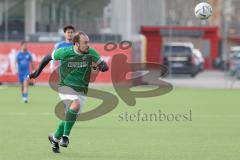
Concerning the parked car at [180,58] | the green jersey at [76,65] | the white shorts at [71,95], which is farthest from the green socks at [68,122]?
the parked car at [180,58]

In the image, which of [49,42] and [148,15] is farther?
[148,15]

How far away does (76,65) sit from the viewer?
1260 cm

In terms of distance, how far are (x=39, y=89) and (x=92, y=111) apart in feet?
39.1

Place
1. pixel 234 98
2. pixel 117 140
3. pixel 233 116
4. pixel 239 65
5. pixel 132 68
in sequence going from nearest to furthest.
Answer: pixel 117 140
pixel 233 116
pixel 234 98
pixel 132 68
pixel 239 65

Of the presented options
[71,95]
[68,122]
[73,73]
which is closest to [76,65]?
[73,73]

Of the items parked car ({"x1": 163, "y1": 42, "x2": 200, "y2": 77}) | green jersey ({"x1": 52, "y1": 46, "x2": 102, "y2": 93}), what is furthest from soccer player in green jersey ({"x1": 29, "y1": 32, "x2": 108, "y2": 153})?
parked car ({"x1": 163, "y1": 42, "x2": 200, "y2": 77})

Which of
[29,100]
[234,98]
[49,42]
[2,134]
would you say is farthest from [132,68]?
[2,134]

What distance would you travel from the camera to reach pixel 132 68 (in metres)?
35.7

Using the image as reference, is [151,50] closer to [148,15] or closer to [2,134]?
[148,15]

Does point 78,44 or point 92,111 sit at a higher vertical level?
point 78,44

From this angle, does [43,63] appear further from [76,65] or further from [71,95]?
[71,95]

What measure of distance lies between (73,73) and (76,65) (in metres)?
0.15

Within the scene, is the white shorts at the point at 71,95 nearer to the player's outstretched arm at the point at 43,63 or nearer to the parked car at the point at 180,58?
the player's outstretched arm at the point at 43,63

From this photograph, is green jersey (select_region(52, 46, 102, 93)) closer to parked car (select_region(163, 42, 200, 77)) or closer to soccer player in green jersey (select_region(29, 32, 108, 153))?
soccer player in green jersey (select_region(29, 32, 108, 153))
